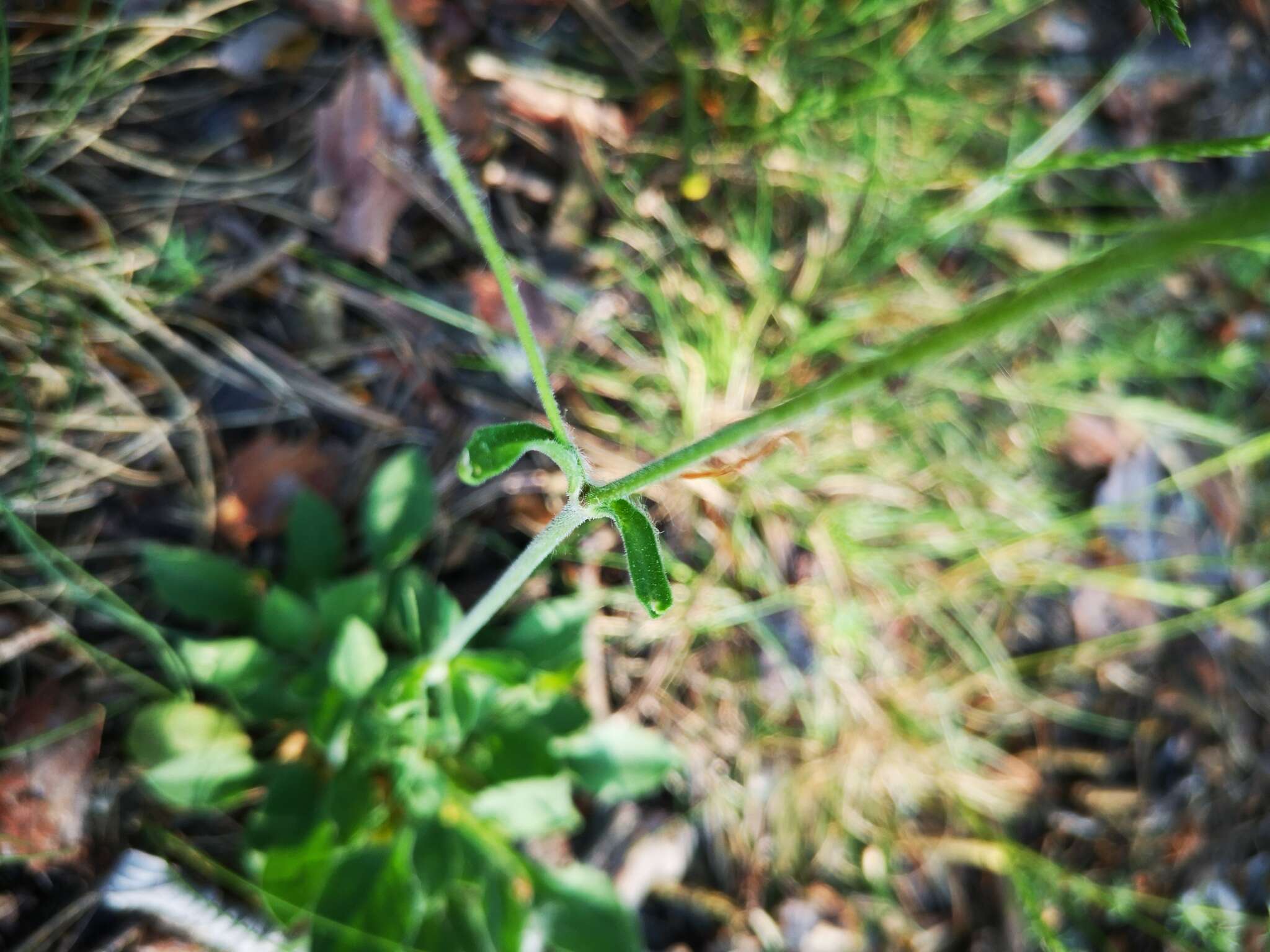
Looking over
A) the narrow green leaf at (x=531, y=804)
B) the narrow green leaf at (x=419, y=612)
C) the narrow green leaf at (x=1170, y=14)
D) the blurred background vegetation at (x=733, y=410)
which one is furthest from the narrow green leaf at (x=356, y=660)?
the narrow green leaf at (x=1170, y=14)

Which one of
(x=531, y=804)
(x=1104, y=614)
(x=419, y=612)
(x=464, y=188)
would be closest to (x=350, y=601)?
(x=419, y=612)

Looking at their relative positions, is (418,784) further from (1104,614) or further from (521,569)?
(1104,614)

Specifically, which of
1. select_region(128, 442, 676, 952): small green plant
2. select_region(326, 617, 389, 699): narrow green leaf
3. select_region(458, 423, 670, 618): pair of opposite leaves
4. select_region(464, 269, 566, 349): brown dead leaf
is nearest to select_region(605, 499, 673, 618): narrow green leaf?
select_region(458, 423, 670, 618): pair of opposite leaves

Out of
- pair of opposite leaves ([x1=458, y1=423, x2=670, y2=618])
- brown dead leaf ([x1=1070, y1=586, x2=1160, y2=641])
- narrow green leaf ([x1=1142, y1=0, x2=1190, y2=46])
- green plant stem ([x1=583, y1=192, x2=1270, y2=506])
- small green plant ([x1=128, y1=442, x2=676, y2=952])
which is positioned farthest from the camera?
brown dead leaf ([x1=1070, y1=586, x2=1160, y2=641])

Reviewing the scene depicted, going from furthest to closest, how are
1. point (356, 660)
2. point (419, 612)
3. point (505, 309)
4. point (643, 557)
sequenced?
point (505, 309), point (419, 612), point (356, 660), point (643, 557)

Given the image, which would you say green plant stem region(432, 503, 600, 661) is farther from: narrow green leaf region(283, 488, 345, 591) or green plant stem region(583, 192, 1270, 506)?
narrow green leaf region(283, 488, 345, 591)


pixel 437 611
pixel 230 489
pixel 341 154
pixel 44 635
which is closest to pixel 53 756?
pixel 44 635

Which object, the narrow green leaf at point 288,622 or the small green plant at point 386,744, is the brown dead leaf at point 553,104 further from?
the narrow green leaf at point 288,622

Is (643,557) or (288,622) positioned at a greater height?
A: (643,557)
